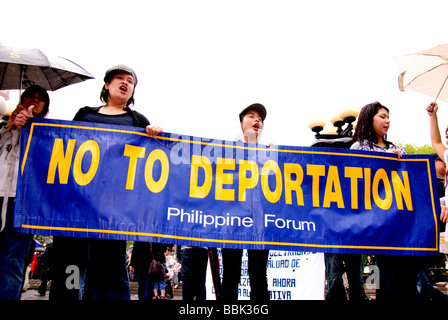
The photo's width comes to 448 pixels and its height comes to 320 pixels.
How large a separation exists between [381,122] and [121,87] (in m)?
2.42

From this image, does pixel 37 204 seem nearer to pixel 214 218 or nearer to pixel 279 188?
pixel 214 218

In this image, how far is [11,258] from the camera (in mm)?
3031

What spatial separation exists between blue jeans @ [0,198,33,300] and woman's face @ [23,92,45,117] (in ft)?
2.60

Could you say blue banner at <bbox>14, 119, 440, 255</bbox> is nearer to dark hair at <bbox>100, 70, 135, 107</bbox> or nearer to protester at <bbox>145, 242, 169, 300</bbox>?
dark hair at <bbox>100, 70, 135, 107</bbox>

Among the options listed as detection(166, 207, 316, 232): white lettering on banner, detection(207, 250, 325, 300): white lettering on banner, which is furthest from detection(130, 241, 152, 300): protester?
detection(166, 207, 316, 232): white lettering on banner

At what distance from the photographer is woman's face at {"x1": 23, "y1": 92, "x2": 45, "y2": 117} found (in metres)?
3.50

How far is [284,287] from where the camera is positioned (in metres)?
5.33

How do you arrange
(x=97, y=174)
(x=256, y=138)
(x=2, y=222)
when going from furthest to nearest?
(x=256, y=138)
(x=97, y=174)
(x=2, y=222)

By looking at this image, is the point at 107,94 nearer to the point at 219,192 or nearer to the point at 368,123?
the point at 219,192

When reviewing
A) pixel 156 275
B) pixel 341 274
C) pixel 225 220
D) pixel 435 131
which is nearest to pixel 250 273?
pixel 225 220

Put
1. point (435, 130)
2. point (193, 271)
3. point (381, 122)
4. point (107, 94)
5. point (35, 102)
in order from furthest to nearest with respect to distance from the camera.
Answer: point (193, 271), point (435, 130), point (381, 122), point (107, 94), point (35, 102)

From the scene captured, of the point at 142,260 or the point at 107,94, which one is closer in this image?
the point at 107,94
